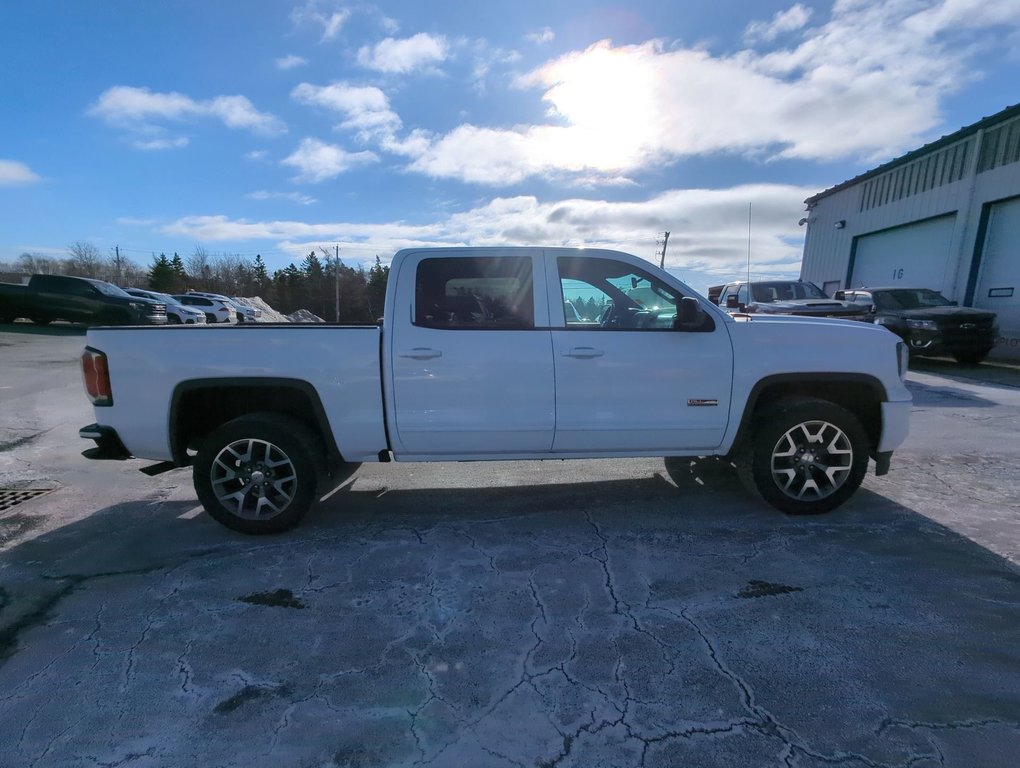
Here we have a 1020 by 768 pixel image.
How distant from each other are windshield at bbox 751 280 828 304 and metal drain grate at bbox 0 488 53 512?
46.1ft

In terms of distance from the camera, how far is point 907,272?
18359 millimetres

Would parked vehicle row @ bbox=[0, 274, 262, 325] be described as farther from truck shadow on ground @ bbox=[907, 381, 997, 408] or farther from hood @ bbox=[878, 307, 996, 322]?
hood @ bbox=[878, 307, 996, 322]

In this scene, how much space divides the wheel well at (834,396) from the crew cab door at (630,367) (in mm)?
318

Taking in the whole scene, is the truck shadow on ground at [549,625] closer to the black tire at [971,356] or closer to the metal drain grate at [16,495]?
the metal drain grate at [16,495]

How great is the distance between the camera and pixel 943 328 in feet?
37.4

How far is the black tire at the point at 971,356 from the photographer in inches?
459

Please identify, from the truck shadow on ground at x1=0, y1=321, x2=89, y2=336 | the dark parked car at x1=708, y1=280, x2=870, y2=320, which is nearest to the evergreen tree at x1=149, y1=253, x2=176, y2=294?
the truck shadow on ground at x1=0, y1=321, x2=89, y2=336

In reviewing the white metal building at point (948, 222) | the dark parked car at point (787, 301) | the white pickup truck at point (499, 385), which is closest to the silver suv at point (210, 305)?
the dark parked car at point (787, 301)

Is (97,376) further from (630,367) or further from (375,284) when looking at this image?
(375,284)

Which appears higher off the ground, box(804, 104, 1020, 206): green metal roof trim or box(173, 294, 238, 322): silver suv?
box(804, 104, 1020, 206): green metal roof trim

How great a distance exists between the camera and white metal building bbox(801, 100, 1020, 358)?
1441 centimetres

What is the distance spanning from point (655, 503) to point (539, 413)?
52.3 inches

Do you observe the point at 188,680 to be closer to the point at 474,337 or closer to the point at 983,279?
the point at 474,337

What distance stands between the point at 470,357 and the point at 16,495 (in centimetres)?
418
